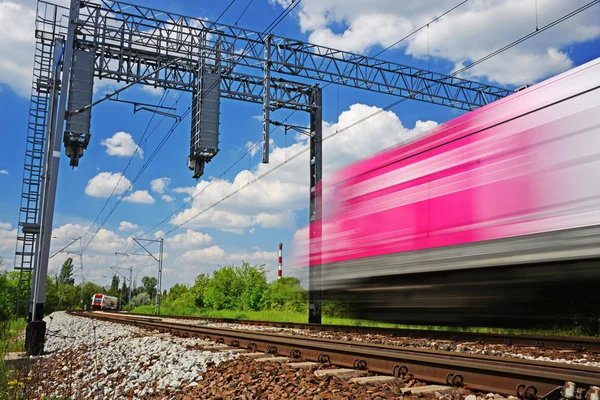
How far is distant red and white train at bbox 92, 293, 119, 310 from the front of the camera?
60675 mm

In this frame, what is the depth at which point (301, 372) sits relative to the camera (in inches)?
218

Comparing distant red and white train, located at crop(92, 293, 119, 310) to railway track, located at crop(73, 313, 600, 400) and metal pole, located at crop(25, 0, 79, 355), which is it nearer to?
metal pole, located at crop(25, 0, 79, 355)

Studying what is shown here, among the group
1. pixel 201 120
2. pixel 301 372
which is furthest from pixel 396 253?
pixel 201 120

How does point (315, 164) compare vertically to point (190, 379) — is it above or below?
above

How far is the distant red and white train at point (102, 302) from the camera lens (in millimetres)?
60675

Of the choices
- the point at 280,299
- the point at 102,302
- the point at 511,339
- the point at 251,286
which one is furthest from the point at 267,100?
the point at 102,302

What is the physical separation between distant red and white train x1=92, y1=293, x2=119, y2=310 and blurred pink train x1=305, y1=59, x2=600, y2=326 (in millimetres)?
56714

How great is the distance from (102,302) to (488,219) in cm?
6152

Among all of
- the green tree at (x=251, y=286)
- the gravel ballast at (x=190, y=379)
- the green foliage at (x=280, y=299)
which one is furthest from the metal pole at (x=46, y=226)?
the green tree at (x=251, y=286)

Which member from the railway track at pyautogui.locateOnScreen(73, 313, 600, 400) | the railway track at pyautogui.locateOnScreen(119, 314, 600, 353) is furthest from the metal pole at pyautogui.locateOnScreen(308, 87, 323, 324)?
the railway track at pyautogui.locateOnScreen(73, 313, 600, 400)

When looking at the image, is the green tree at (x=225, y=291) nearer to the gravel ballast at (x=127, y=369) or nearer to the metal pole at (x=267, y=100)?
the metal pole at (x=267, y=100)

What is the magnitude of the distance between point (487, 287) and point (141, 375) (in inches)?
189

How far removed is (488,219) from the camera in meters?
7.16

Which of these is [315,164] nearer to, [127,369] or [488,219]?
[488,219]
